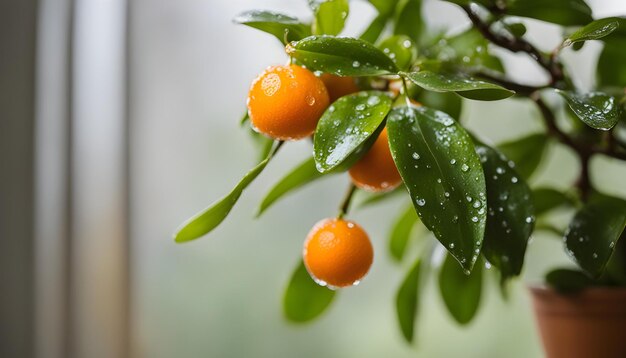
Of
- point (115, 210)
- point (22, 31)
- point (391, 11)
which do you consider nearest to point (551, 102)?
point (391, 11)

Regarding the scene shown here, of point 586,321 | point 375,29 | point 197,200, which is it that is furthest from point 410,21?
point 197,200

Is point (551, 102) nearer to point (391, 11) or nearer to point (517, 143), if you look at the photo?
point (517, 143)

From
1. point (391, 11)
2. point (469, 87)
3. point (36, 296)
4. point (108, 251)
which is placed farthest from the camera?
point (108, 251)

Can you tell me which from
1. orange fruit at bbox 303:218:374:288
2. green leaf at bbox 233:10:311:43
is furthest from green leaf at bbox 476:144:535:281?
green leaf at bbox 233:10:311:43

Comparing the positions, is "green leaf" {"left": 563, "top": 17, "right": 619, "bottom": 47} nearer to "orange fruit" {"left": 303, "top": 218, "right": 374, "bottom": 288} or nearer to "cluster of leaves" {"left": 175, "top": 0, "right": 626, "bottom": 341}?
"cluster of leaves" {"left": 175, "top": 0, "right": 626, "bottom": 341}

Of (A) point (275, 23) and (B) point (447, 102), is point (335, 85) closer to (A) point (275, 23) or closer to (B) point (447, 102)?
(A) point (275, 23)

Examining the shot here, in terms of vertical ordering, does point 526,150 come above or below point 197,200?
above
